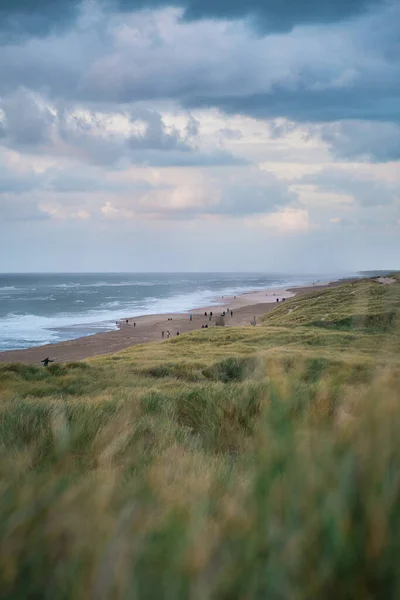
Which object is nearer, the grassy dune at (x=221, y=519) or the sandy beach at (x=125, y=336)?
the grassy dune at (x=221, y=519)

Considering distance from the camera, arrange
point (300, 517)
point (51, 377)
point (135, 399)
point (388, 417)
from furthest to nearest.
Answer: point (51, 377) < point (135, 399) < point (388, 417) < point (300, 517)

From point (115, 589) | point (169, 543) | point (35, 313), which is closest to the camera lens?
point (115, 589)

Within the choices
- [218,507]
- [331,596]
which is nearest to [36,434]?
[218,507]

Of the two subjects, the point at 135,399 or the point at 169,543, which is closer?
the point at 169,543

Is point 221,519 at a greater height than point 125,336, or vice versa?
point 221,519

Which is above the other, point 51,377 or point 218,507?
point 218,507

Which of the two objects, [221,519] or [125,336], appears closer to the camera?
[221,519]

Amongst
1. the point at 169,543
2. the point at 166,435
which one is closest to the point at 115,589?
the point at 169,543

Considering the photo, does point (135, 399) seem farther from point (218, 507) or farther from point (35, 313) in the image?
point (35, 313)

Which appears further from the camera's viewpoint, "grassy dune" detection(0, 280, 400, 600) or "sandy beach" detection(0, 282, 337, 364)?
"sandy beach" detection(0, 282, 337, 364)

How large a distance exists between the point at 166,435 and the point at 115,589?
7.38 feet

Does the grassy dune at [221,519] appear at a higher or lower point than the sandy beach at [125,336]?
higher

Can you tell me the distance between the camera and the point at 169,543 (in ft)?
4.83

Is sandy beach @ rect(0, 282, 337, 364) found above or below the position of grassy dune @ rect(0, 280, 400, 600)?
below
